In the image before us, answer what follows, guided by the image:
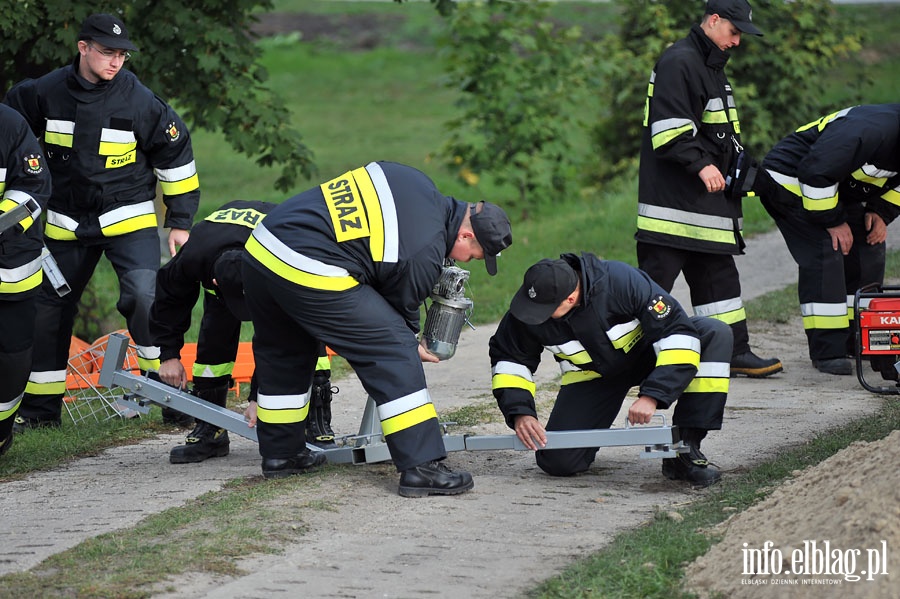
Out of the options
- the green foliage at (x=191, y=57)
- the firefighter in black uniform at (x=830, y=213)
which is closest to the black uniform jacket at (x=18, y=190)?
the green foliage at (x=191, y=57)

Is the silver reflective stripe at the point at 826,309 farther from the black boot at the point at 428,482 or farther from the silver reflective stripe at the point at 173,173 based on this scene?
the silver reflective stripe at the point at 173,173

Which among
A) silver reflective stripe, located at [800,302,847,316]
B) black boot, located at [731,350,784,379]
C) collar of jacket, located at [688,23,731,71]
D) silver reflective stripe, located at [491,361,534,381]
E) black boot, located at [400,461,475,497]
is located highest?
collar of jacket, located at [688,23,731,71]

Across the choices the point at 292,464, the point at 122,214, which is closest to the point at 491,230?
the point at 292,464

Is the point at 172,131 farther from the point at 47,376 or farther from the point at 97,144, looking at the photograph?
the point at 47,376

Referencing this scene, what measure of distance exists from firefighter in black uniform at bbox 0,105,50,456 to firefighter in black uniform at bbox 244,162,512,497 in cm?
133

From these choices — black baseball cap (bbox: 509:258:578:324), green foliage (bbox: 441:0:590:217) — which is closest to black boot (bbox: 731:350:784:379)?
black baseball cap (bbox: 509:258:578:324)

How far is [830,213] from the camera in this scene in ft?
24.0

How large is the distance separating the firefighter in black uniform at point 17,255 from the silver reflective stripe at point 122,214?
63 cm

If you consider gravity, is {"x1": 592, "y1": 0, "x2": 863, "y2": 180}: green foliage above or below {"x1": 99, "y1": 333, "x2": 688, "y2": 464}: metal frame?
above

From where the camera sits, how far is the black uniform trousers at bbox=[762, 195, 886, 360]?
7.46 meters

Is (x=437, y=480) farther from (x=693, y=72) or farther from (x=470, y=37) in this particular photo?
(x=470, y=37)

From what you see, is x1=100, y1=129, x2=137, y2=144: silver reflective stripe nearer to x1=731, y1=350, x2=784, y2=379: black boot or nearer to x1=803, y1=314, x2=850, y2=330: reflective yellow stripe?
x1=731, y1=350, x2=784, y2=379: black boot

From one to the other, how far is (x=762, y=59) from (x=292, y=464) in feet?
34.4

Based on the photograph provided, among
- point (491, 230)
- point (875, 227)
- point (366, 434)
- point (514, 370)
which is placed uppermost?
point (491, 230)
